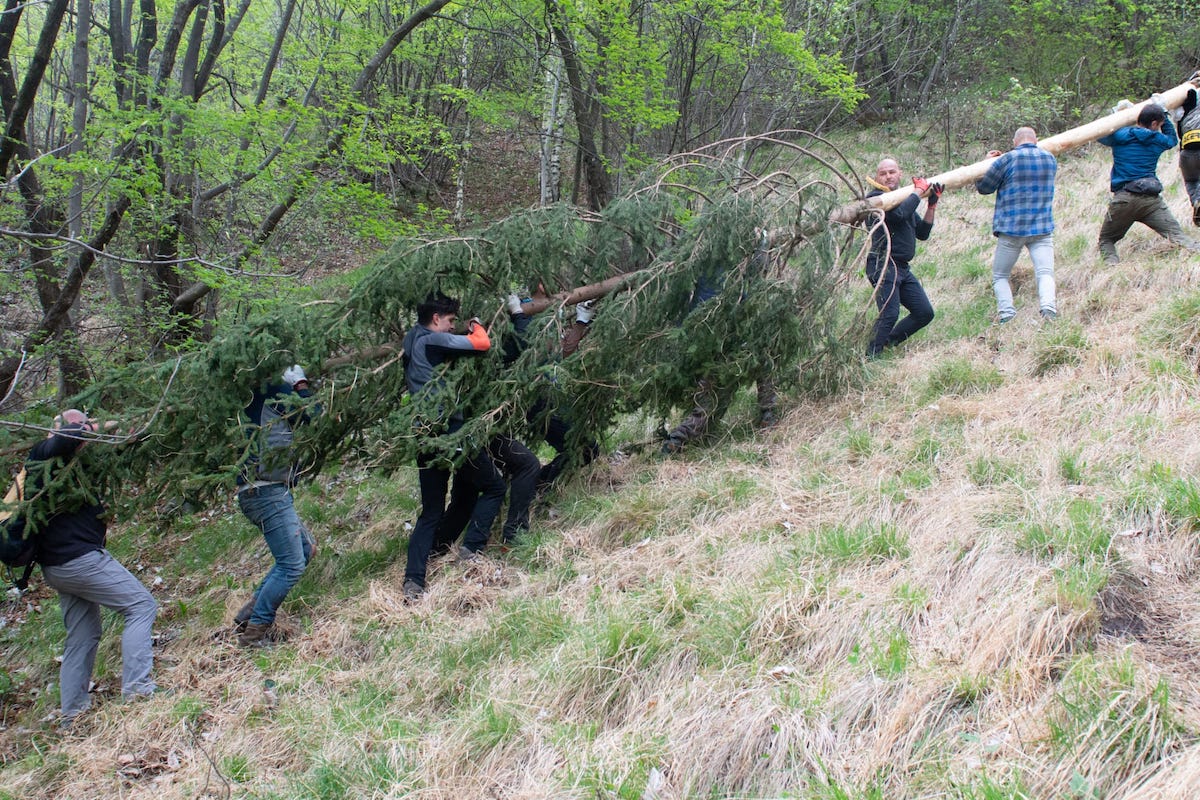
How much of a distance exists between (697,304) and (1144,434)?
305 centimetres

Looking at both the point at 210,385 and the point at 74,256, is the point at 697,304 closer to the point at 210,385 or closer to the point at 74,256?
the point at 210,385

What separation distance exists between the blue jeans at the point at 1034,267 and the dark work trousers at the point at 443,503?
473 cm

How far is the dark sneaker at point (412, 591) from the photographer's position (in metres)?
5.31

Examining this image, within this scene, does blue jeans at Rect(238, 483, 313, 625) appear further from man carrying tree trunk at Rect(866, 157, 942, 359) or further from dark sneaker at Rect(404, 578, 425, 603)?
man carrying tree trunk at Rect(866, 157, 942, 359)

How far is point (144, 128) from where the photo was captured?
8.30 meters

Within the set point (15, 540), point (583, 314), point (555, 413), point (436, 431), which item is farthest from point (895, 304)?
point (15, 540)

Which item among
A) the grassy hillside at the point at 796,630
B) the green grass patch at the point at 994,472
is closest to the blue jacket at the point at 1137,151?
the grassy hillside at the point at 796,630

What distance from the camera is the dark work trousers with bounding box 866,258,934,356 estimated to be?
6977mm

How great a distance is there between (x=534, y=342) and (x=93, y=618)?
11.3 feet

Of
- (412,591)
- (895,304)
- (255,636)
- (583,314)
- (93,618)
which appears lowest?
(255,636)

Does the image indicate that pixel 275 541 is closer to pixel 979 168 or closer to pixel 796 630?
pixel 796 630

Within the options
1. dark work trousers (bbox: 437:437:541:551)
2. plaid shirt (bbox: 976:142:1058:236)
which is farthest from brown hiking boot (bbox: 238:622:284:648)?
plaid shirt (bbox: 976:142:1058:236)

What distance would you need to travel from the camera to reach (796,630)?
11.8 ft

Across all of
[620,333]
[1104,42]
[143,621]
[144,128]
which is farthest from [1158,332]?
[1104,42]
